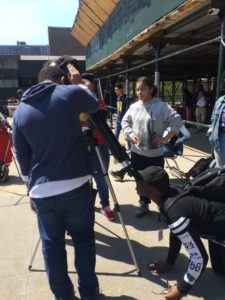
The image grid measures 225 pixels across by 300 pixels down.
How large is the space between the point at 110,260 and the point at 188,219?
127 cm

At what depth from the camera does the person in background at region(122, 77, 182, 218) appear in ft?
12.1

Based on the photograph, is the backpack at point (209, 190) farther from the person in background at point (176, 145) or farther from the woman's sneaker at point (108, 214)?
the person in background at point (176, 145)

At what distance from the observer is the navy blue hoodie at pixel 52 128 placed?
1989 mm

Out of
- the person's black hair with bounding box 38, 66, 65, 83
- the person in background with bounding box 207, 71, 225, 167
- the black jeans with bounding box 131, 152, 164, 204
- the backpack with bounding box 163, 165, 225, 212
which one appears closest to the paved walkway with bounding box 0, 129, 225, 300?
the black jeans with bounding box 131, 152, 164, 204

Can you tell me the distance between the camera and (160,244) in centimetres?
335

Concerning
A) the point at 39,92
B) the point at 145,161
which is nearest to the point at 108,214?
the point at 145,161

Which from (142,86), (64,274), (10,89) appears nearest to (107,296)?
(64,274)

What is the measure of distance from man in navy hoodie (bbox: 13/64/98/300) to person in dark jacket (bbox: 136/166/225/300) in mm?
499

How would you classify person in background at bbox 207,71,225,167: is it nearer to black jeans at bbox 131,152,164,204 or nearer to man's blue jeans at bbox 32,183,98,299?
black jeans at bbox 131,152,164,204

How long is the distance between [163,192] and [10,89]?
2509 centimetres

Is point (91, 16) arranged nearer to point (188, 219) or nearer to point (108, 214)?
point (108, 214)

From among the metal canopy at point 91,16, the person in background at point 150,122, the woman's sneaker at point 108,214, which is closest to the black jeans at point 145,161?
the person in background at point 150,122

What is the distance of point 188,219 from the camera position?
2172 millimetres

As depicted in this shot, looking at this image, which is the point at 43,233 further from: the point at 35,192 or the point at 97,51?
the point at 97,51
